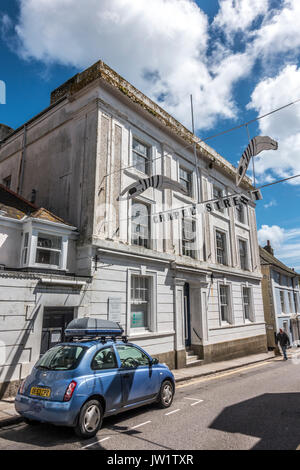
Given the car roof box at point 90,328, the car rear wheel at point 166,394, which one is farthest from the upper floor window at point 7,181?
the car rear wheel at point 166,394

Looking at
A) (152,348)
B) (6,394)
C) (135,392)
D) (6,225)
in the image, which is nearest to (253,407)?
(135,392)

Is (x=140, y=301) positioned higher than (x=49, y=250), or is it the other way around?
(x=49, y=250)

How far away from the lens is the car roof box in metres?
6.53

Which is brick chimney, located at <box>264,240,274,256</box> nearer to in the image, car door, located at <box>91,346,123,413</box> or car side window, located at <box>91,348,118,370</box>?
car side window, located at <box>91,348,118,370</box>

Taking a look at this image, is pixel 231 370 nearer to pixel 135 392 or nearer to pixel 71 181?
Answer: pixel 135 392

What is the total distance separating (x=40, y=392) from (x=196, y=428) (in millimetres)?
3038

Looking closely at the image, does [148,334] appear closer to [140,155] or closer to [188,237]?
[188,237]

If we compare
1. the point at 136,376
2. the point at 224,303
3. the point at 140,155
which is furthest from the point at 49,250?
the point at 224,303

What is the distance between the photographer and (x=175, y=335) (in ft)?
44.2

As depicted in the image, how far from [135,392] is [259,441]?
8.40 feet

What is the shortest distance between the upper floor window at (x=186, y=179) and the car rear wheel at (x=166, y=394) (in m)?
11.3

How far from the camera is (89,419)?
213 inches

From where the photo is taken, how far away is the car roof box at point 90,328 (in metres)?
6.53

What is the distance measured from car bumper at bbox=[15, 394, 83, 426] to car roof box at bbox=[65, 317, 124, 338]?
4.77 ft
